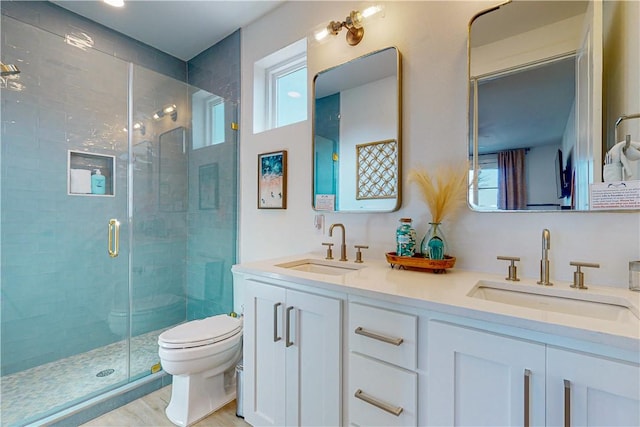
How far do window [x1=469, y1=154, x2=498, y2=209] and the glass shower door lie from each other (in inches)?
93.3

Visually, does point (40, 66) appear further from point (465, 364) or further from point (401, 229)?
point (465, 364)

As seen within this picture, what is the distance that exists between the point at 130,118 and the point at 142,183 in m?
0.54

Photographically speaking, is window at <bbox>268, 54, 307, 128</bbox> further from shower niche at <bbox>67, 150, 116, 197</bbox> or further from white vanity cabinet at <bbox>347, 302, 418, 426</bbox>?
white vanity cabinet at <bbox>347, 302, 418, 426</bbox>

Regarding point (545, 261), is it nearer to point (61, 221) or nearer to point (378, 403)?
point (378, 403)

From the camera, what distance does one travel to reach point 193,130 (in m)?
2.68

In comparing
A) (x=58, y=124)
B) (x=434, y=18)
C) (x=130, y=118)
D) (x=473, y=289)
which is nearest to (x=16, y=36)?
(x=58, y=124)

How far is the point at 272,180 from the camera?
2.07 m

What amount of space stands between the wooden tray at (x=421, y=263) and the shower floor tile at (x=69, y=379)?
6.15 feet

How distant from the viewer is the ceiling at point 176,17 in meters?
2.08

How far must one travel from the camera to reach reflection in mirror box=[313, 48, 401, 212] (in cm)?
153

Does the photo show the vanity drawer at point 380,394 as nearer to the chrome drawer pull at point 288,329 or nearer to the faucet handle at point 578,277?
the chrome drawer pull at point 288,329

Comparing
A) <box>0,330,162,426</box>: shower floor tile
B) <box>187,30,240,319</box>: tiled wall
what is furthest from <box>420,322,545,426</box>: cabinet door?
<box>0,330,162,426</box>: shower floor tile

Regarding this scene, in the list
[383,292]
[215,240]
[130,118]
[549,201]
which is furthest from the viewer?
[215,240]

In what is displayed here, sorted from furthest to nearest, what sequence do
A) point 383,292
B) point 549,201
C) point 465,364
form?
point 549,201 → point 383,292 → point 465,364
